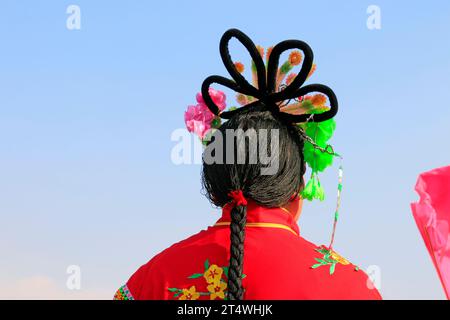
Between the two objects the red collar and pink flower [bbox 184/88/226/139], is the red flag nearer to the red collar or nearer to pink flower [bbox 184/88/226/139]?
the red collar

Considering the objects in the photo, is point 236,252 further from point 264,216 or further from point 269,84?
point 269,84

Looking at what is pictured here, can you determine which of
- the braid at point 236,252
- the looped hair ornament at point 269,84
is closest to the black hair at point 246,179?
the braid at point 236,252

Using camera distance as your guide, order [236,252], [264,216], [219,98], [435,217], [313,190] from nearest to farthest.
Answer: [435,217] → [236,252] → [264,216] → [313,190] → [219,98]

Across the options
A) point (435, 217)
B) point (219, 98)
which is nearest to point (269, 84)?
point (219, 98)

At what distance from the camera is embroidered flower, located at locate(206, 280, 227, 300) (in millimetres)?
3484

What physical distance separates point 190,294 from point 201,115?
110 centimetres

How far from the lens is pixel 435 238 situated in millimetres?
3326

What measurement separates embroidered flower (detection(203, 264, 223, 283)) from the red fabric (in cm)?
1

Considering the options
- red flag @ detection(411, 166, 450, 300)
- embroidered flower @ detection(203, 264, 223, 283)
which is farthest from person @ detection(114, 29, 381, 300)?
red flag @ detection(411, 166, 450, 300)

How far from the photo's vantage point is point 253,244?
3.55 meters

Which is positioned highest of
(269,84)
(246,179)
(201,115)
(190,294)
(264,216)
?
(269,84)

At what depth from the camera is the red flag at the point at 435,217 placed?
3.32 m

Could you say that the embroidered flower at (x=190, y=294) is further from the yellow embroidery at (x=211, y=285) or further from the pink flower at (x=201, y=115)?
the pink flower at (x=201, y=115)

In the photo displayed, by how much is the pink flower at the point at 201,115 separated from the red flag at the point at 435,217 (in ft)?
3.95
